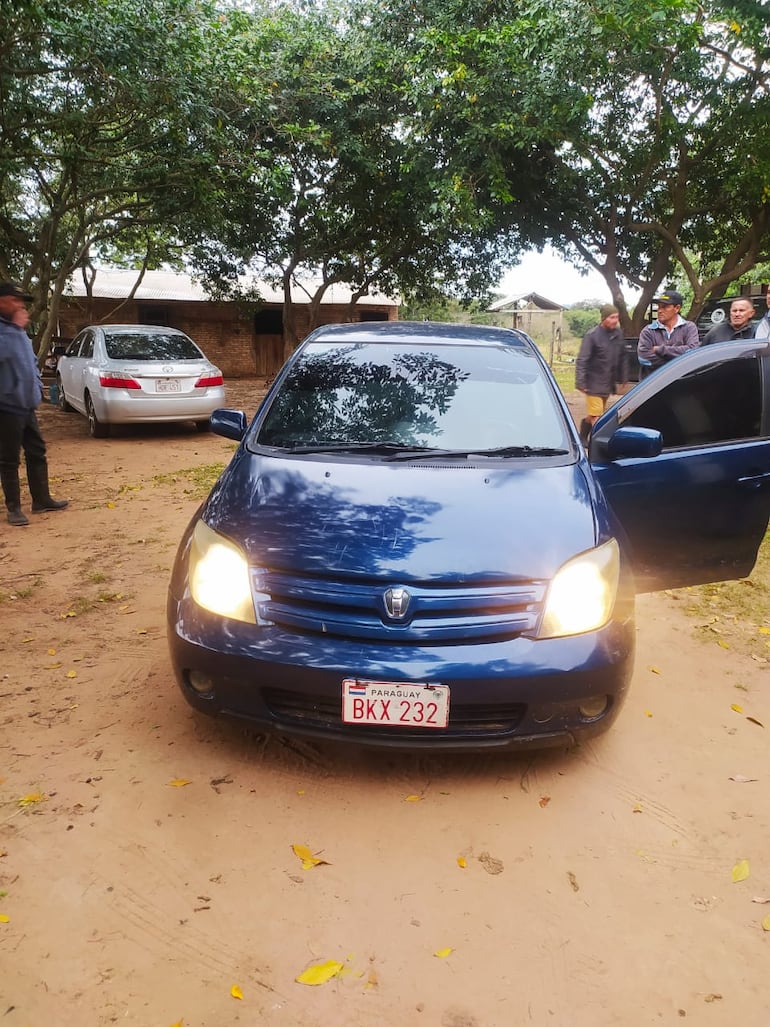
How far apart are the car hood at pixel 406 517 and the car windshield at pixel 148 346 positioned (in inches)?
283

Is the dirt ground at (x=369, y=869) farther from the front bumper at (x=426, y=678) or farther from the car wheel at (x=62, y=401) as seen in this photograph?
the car wheel at (x=62, y=401)

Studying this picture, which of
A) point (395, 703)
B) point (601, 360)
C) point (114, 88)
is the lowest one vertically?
point (395, 703)

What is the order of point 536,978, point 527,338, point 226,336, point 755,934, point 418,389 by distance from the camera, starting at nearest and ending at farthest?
point 536,978 → point 755,934 → point 418,389 → point 527,338 → point 226,336

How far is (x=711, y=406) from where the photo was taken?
13.1 ft

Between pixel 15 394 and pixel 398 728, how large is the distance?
4580mm

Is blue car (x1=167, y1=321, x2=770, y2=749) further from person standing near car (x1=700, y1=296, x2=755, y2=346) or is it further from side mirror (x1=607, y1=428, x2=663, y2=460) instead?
person standing near car (x1=700, y1=296, x2=755, y2=346)

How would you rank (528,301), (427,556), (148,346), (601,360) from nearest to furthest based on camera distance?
(427,556) < (601,360) < (148,346) < (528,301)

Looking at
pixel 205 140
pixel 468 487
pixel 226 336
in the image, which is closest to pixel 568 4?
pixel 205 140

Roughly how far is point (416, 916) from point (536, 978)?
367 mm

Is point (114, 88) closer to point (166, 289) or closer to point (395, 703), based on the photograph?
point (395, 703)

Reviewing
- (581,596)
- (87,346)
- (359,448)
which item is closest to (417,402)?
(359,448)

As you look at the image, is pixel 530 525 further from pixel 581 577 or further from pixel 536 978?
pixel 536 978

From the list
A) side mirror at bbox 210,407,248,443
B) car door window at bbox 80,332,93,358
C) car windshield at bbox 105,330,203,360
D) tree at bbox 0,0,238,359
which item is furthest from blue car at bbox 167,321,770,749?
car door window at bbox 80,332,93,358

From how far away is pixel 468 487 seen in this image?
2.92 meters
